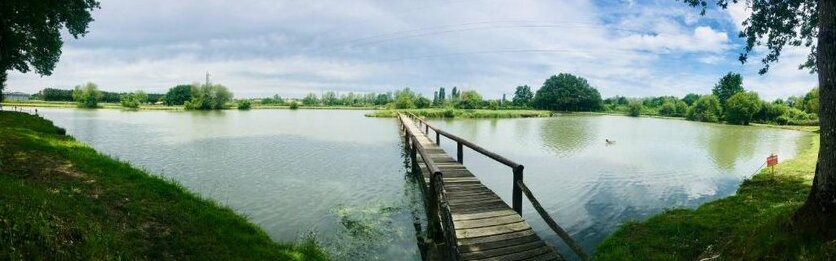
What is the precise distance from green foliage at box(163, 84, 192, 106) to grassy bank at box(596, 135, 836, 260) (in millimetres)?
165338

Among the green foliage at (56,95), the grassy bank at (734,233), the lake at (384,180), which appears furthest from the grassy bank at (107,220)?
the green foliage at (56,95)

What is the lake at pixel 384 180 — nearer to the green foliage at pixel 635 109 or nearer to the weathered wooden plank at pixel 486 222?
the weathered wooden plank at pixel 486 222

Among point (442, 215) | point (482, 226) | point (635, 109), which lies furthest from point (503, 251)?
point (635, 109)

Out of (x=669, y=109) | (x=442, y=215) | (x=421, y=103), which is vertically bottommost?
(x=442, y=215)

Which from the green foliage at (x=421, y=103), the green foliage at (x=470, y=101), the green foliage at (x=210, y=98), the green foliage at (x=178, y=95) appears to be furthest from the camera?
the green foliage at (x=178, y=95)

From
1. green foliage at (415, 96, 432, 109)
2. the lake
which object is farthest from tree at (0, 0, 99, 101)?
green foliage at (415, 96, 432, 109)

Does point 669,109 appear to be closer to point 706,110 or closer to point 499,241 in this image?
point 706,110

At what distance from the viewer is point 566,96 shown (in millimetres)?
146375

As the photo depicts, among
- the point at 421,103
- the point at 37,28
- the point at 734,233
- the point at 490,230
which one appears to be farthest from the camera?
the point at 421,103

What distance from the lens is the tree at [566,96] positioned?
147250 mm

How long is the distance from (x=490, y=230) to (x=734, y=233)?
4366mm

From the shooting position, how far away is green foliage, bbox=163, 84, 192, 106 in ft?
489

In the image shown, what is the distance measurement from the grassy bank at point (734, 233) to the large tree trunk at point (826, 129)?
13.6 inches

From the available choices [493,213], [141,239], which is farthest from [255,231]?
[493,213]
